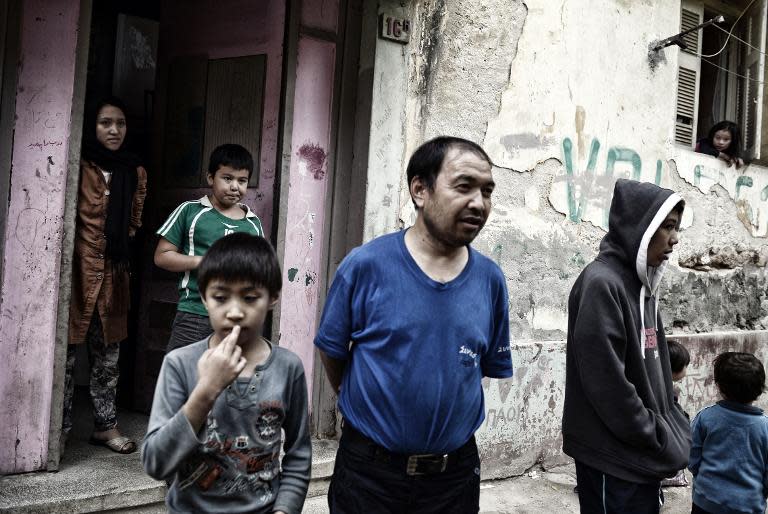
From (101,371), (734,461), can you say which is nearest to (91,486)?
(101,371)

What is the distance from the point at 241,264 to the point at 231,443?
0.46 m

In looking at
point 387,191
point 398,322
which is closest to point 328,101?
point 387,191

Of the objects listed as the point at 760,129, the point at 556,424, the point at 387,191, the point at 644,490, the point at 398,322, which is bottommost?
the point at 556,424

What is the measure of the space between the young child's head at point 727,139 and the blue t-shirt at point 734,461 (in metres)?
3.90

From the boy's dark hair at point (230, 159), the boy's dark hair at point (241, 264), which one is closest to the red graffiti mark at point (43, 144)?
the boy's dark hair at point (230, 159)

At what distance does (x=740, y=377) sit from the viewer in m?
2.99

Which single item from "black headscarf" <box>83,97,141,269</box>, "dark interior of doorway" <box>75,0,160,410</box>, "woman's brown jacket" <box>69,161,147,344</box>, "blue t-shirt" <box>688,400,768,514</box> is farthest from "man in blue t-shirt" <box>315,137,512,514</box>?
"dark interior of doorway" <box>75,0,160,410</box>

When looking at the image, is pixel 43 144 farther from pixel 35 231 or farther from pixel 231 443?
pixel 231 443

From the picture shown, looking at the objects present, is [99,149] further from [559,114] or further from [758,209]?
[758,209]

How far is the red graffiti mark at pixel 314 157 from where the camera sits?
4.26 meters

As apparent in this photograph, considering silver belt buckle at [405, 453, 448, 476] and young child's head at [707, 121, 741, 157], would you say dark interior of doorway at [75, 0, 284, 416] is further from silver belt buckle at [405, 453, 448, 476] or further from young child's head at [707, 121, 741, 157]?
young child's head at [707, 121, 741, 157]

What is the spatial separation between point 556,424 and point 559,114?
2118 millimetres

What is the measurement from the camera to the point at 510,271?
4.75 m

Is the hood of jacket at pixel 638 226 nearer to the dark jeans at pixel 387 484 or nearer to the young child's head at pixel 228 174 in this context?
the dark jeans at pixel 387 484
